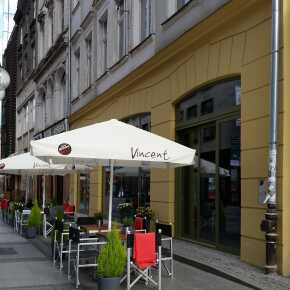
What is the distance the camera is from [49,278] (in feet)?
32.6

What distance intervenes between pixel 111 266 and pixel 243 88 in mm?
4464

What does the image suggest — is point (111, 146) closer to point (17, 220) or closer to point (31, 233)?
point (31, 233)

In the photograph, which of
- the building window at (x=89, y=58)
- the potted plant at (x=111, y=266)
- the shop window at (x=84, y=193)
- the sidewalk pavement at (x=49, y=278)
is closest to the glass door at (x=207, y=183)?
the sidewalk pavement at (x=49, y=278)

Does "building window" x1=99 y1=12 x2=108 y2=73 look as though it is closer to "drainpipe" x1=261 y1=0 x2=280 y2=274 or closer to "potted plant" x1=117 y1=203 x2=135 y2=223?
"potted plant" x1=117 y1=203 x2=135 y2=223

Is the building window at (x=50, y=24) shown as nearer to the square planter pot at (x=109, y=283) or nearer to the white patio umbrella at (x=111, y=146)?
the white patio umbrella at (x=111, y=146)

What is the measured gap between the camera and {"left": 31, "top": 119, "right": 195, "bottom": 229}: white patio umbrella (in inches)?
354

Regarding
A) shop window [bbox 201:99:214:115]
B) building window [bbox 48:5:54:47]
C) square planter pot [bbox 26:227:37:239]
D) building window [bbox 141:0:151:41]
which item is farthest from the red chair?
building window [bbox 48:5:54:47]

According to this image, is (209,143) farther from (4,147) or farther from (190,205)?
(4,147)

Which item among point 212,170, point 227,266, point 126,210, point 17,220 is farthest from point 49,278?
point 17,220

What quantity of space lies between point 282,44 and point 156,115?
6.21 metres

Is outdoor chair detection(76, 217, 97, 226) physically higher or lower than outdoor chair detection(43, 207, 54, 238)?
higher

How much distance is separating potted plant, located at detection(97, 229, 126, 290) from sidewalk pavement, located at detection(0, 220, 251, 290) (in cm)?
95

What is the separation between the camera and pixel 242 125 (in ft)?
35.6

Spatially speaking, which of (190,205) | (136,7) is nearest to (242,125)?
(190,205)
